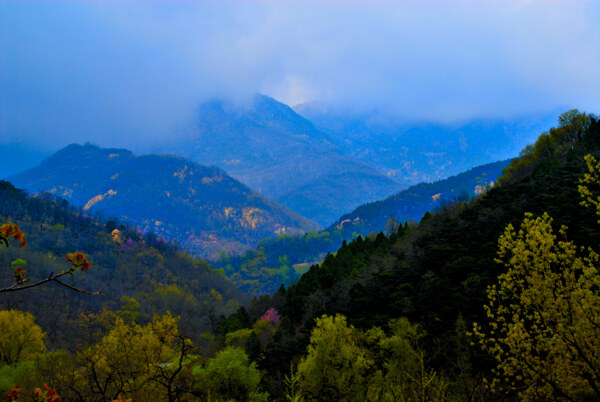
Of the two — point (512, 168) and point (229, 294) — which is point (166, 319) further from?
point (229, 294)

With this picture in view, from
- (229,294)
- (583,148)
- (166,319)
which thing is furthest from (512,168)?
(229,294)

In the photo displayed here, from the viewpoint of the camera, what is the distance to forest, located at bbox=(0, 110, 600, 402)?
40.5 ft

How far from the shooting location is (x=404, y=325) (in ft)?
145

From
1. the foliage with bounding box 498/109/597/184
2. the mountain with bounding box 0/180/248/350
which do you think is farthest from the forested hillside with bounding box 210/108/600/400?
the mountain with bounding box 0/180/248/350

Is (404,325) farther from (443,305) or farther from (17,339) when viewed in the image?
(17,339)

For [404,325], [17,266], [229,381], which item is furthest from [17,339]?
[17,266]

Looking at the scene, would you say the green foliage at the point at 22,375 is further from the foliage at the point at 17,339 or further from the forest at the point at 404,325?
the foliage at the point at 17,339

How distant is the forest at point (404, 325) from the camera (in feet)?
40.5

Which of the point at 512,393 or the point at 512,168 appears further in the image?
the point at 512,168

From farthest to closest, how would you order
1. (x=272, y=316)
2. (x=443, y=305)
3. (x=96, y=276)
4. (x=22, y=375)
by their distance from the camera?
1. (x=96, y=276)
2. (x=272, y=316)
3. (x=443, y=305)
4. (x=22, y=375)

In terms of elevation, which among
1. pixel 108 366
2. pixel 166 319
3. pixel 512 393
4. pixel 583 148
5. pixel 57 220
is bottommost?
pixel 512 393

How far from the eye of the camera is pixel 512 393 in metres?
30.7

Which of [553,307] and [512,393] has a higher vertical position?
[553,307]

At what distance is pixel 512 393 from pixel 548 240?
24688 millimetres
